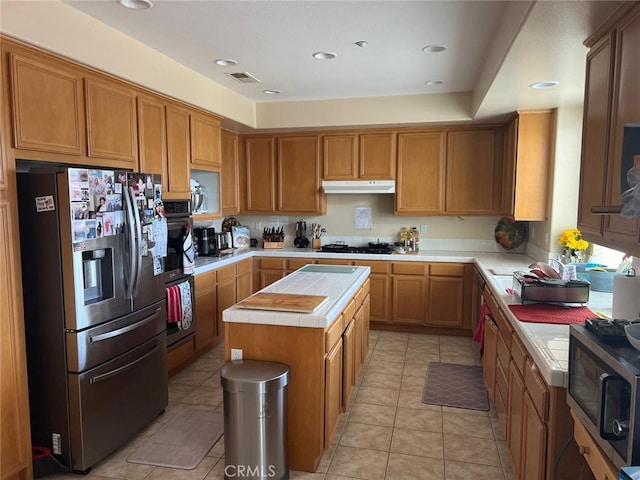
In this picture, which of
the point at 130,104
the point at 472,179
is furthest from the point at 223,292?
the point at 472,179

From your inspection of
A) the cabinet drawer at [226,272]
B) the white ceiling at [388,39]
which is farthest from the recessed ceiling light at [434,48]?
the cabinet drawer at [226,272]

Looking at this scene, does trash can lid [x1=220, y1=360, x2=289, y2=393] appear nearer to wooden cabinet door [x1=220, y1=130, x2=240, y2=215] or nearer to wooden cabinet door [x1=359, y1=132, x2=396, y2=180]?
wooden cabinet door [x1=220, y1=130, x2=240, y2=215]

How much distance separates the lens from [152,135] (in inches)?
139

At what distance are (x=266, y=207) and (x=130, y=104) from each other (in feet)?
8.48

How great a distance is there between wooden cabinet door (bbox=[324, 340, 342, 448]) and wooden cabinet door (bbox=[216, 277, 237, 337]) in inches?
78.0

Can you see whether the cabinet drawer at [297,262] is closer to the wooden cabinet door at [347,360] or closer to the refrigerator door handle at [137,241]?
the wooden cabinet door at [347,360]

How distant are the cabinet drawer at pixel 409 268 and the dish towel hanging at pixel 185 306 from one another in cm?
231

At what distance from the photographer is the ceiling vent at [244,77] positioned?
4090 millimetres

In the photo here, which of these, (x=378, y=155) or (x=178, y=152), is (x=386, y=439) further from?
(x=378, y=155)

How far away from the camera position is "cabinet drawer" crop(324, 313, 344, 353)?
8.11ft

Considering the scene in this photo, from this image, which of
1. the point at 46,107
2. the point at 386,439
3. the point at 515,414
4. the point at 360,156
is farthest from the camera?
the point at 360,156

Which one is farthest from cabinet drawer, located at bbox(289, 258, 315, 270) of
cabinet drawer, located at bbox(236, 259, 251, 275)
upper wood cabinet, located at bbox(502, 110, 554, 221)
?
upper wood cabinet, located at bbox(502, 110, 554, 221)

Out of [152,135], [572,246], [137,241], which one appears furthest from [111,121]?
[572,246]

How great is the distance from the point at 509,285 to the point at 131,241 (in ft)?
8.67
